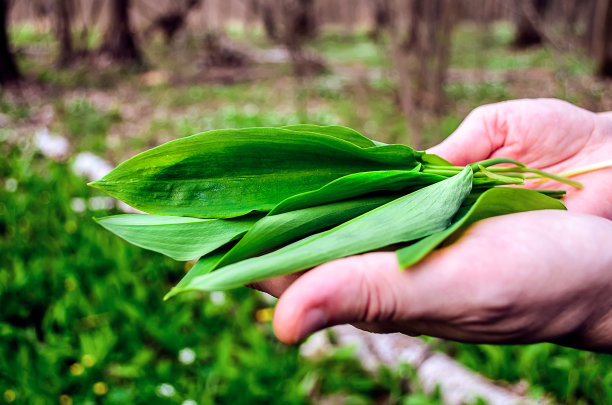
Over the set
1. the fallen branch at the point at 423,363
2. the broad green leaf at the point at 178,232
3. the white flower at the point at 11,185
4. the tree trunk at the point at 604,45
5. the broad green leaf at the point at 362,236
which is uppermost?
the broad green leaf at the point at 362,236

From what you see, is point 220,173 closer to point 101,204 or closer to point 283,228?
point 283,228

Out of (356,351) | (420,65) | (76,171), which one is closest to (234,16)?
(420,65)

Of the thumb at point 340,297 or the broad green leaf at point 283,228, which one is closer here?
the thumb at point 340,297

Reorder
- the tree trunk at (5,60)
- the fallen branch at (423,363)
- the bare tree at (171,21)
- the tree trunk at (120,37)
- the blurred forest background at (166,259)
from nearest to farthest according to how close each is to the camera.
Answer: the fallen branch at (423,363) → the blurred forest background at (166,259) → the tree trunk at (5,60) → the bare tree at (171,21) → the tree trunk at (120,37)

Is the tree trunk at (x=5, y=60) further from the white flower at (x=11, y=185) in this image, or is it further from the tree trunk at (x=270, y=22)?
the white flower at (x=11, y=185)

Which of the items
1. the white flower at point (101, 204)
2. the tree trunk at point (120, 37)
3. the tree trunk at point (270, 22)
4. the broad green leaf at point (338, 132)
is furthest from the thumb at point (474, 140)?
the tree trunk at point (120, 37)

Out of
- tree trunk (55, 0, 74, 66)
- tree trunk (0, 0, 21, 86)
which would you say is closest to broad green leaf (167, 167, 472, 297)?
tree trunk (0, 0, 21, 86)

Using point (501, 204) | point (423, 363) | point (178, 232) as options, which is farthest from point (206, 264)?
point (423, 363)
